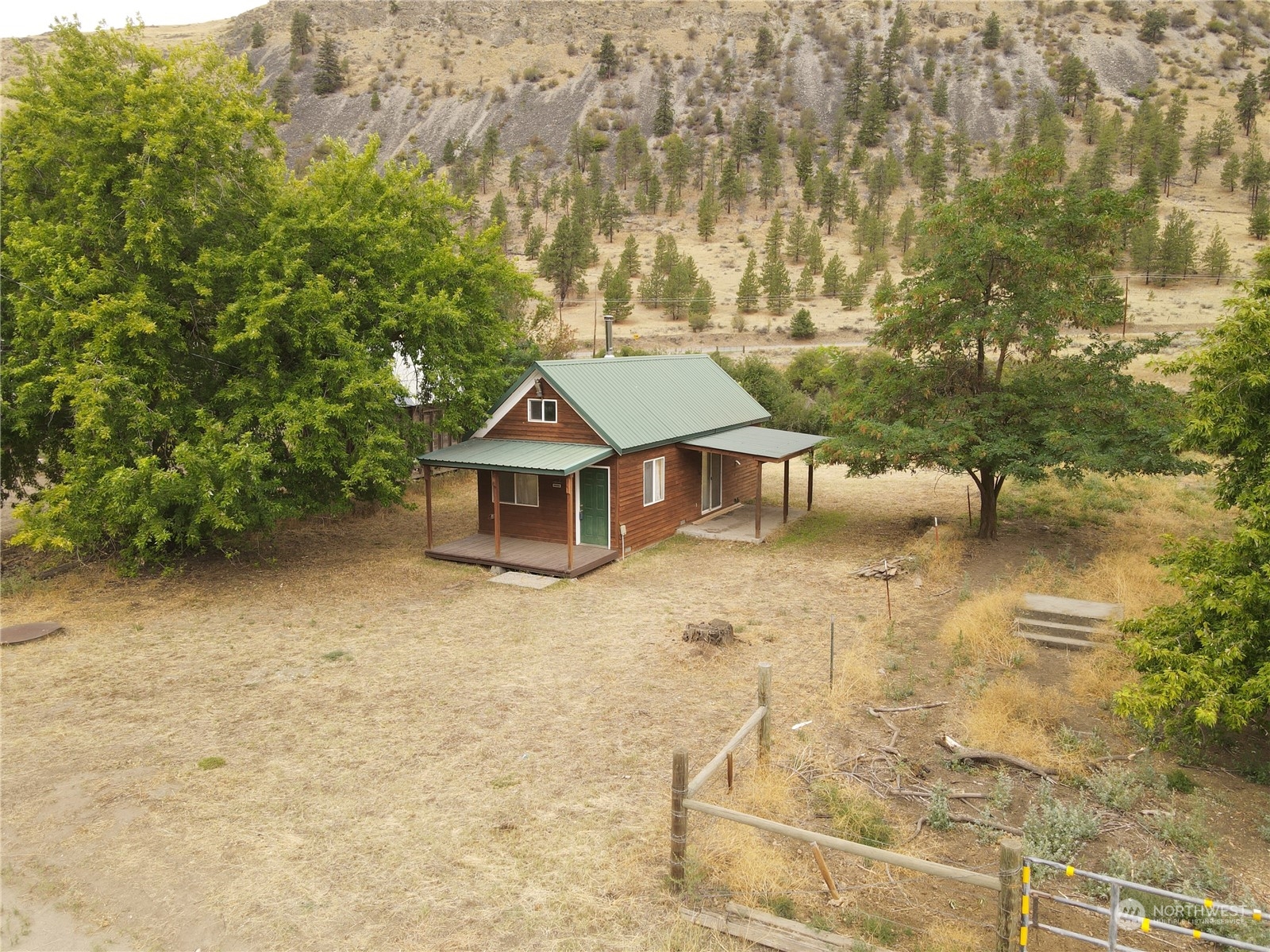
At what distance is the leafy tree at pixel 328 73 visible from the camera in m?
105

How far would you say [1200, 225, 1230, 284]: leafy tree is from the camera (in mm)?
50094

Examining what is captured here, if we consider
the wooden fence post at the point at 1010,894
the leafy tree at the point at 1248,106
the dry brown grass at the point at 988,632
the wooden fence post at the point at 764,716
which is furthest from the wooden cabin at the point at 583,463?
the leafy tree at the point at 1248,106

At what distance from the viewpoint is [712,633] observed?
13312 millimetres

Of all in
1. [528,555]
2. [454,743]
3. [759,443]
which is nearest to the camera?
[454,743]

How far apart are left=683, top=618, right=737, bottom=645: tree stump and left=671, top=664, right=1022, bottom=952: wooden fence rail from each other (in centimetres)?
469

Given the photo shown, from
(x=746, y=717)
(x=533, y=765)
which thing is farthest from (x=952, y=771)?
(x=533, y=765)

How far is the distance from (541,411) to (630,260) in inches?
1634

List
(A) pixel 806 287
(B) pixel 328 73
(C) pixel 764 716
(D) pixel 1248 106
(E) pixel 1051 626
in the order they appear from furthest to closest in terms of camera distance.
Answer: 1. (B) pixel 328 73
2. (D) pixel 1248 106
3. (A) pixel 806 287
4. (E) pixel 1051 626
5. (C) pixel 764 716

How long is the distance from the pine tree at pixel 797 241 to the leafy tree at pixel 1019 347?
4546cm

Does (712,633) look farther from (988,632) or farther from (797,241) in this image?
(797,241)

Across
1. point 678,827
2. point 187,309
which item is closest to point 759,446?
point 187,309

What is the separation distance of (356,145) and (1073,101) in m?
84.1

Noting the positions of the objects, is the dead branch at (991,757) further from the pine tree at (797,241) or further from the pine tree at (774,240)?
the pine tree at (797,241)

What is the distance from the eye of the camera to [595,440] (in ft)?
61.8
